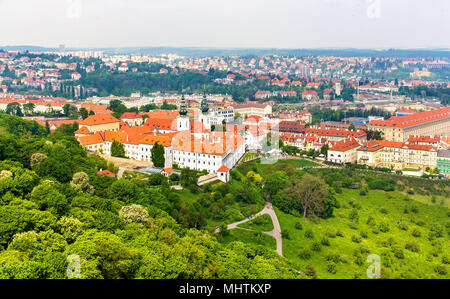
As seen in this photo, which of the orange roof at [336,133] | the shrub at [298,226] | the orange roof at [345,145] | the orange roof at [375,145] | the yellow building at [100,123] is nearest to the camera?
the shrub at [298,226]

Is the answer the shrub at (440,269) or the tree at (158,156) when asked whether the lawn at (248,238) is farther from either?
the tree at (158,156)

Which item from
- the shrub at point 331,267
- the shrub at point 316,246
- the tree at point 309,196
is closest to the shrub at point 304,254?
the shrub at point 316,246

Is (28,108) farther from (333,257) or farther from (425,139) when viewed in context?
(333,257)

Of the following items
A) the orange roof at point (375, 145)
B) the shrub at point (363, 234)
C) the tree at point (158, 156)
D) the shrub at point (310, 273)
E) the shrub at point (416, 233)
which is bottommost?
the shrub at point (416, 233)

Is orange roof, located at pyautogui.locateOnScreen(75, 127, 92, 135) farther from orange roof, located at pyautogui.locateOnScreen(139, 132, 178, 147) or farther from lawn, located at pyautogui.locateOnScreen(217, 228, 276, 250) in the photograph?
lawn, located at pyautogui.locateOnScreen(217, 228, 276, 250)

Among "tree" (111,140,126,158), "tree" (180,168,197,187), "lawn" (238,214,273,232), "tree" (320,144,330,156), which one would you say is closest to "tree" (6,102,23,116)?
"tree" (111,140,126,158)
